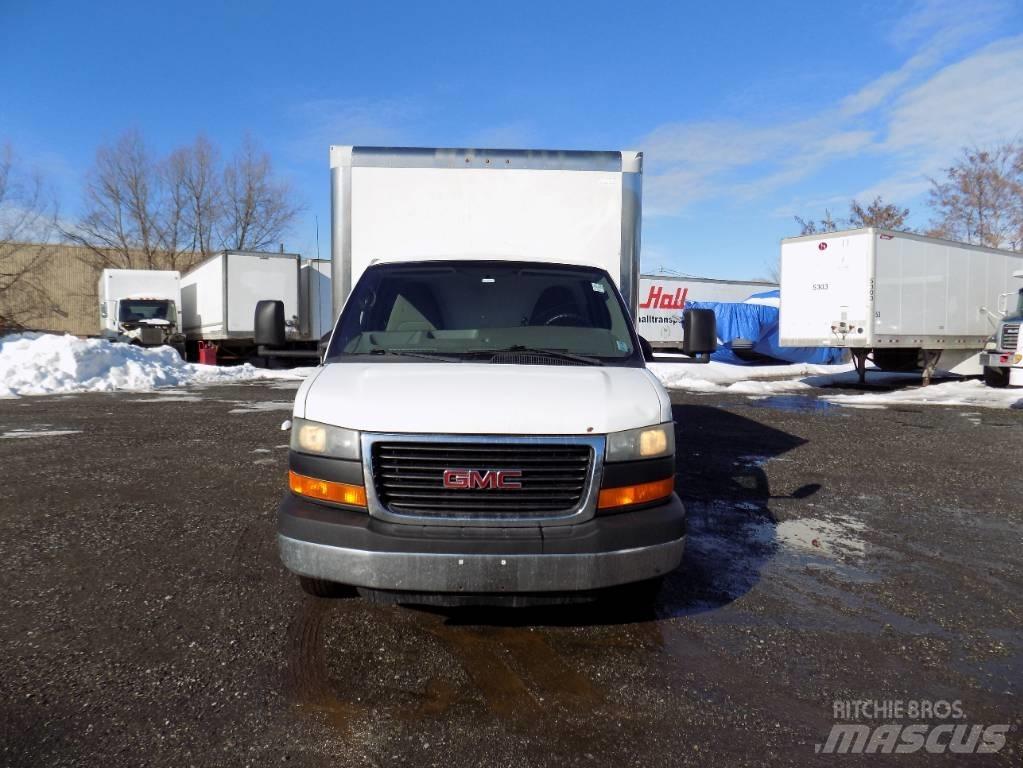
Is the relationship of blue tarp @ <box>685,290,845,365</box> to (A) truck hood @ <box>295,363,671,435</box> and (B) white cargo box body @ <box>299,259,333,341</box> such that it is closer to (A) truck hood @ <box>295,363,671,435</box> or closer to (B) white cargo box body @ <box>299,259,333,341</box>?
(B) white cargo box body @ <box>299,259,333,341</box>

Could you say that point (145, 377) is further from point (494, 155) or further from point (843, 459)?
point (843, 459)

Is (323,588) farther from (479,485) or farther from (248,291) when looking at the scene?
(248,291)

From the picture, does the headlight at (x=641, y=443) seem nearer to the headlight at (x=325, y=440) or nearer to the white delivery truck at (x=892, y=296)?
the headlight at (x=325, y=440)

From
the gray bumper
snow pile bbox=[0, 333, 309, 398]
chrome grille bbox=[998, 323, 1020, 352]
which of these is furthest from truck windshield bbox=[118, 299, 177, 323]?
chrome grille bbox=[998, 323, 1020, 352]

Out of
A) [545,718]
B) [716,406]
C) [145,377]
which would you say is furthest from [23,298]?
[545,718]

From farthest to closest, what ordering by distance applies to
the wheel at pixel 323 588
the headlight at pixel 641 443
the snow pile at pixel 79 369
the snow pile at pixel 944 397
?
1. the snow pile at pixel 79 369
2. the snow pile at pixel 944 397
3. the wheel at pixel 323 588
4. the headlight at pixel 641 443

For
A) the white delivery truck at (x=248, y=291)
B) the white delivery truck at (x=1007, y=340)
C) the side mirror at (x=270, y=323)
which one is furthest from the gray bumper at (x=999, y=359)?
the white delivery truck at (x=248, y=291)

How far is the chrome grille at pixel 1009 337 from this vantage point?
47.2 ft

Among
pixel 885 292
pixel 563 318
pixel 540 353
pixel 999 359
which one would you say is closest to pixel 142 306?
pixel 885 292

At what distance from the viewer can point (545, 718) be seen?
2.64 metres

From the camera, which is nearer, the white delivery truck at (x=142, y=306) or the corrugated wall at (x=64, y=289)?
the white delivery truck at (x=142, y=306)

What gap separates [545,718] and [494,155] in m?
4.41

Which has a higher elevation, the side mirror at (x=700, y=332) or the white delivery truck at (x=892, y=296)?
the white delivery truck at (x=892, y=296)

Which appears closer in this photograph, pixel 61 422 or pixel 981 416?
pixel 61 422
